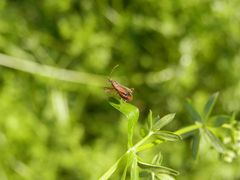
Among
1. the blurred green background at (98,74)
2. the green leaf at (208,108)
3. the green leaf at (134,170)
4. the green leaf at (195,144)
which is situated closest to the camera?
the green leaf at (134,170)

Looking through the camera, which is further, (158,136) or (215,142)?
(215,142)

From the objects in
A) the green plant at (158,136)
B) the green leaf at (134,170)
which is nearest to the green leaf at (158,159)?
the green plant at (158,136)

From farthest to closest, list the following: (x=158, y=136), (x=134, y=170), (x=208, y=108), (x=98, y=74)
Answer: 1. (x=98, y=74)
2. (x=208, y=108)
3. (x=158, y=136)
4. (x=134, y=170)

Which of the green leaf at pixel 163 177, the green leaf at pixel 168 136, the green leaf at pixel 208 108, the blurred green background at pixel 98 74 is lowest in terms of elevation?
the green leaf at pixel 163 177

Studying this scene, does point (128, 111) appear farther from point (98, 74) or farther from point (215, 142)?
point (98, 74)

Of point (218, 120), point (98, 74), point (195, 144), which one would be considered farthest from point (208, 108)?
point (98, 74)

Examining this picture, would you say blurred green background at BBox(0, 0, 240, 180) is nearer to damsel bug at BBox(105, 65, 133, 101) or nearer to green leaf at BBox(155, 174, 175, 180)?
damsel bug at BBox(105, 65, 133, 101)

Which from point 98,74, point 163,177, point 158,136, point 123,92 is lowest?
point 163,177

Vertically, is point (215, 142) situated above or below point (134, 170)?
above

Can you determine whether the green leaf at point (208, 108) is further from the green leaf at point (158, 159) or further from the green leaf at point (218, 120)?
the green leaf at point (158, 159)

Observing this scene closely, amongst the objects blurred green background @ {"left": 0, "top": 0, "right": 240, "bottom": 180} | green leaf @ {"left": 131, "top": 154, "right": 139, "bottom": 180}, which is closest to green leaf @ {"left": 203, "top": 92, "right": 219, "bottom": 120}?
green leaf @ {"left": 131, "top": 154, "right": 139, "bottom": 180}
